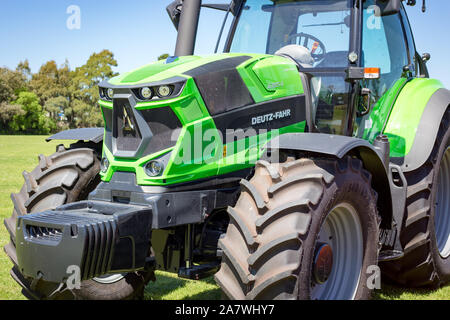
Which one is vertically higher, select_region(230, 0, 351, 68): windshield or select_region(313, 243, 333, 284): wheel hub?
select_region(230, 0, 351, 68): windshield

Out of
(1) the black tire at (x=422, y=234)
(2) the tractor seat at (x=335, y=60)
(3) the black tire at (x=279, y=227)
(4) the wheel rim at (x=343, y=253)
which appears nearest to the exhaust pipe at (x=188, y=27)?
(2) the tractor seat at (x=335, y=60)

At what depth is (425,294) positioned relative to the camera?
15.7 ft

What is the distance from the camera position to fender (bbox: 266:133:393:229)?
10.7 ft

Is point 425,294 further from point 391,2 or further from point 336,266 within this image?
point 391,2

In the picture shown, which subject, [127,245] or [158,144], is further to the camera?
[158,144]

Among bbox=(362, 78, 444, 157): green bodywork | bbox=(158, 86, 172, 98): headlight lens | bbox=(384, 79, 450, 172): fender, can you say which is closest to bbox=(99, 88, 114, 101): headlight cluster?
bbox=(158, 86, 172, 98): headlight lens

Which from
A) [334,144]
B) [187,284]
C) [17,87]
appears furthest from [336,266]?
[17,87]

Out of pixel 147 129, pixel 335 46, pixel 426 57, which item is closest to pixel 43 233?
pixel 147 129

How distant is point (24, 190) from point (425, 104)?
12.0ft

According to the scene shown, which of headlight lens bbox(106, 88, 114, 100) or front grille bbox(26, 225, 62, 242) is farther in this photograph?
headlight lens bbox(106, 88, 114, 100)

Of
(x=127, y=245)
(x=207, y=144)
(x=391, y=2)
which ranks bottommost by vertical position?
(x=127, y=245)

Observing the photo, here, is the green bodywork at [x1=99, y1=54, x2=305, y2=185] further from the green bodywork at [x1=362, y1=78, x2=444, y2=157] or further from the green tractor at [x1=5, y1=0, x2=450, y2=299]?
the green bodywork at [x1=362, y1=78, x2=444, y2=157]

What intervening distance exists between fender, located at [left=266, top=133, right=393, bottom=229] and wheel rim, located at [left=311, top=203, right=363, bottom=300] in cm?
46

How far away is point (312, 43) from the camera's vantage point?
4535mm
